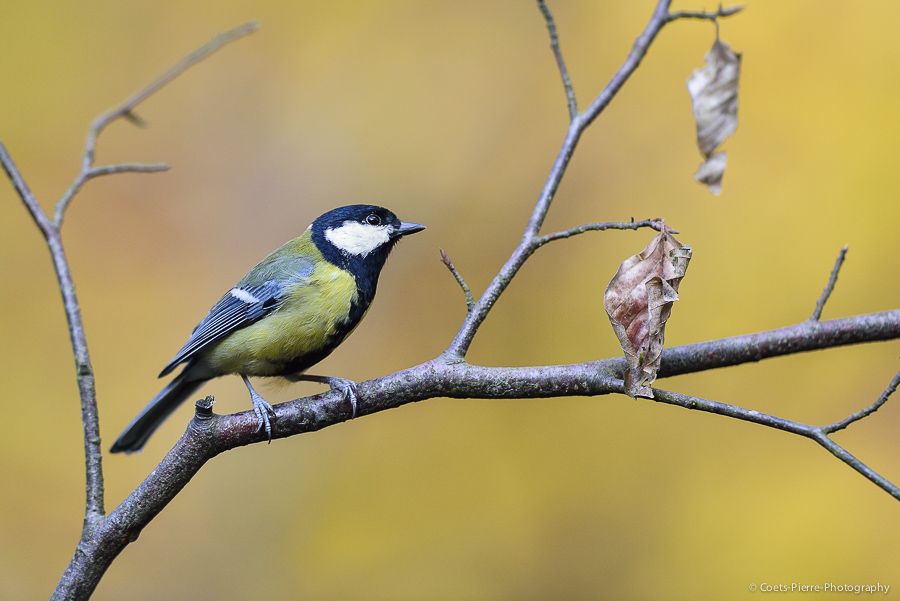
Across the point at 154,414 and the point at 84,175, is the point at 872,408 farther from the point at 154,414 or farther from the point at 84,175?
the point at 154,414

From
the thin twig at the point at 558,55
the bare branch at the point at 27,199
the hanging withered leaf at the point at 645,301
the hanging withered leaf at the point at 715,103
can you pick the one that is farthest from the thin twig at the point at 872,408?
the bare branch at the point at 27,199

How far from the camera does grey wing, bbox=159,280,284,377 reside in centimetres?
187

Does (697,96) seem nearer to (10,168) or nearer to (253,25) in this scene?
(253,25)

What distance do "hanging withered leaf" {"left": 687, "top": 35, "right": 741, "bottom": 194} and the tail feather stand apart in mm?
1562

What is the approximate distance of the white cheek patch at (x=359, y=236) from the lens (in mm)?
2027

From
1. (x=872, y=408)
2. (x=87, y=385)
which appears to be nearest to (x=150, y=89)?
(x=87, y=385)

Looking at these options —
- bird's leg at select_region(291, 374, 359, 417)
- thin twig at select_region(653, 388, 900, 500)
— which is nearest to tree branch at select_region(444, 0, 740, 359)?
bird's leg at select_region(291, 374, 359, 417)

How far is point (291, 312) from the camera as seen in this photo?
181 cm

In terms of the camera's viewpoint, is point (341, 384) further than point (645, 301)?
Yes

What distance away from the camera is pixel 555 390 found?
53.3 inches

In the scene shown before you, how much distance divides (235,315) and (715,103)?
1370 mm

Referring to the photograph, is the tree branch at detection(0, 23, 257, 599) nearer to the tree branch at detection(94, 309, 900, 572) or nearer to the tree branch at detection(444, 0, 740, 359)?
the tree branch at detection(94, 309, 900, 572)

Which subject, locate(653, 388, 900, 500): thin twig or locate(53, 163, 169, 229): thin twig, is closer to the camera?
locate(653, 388, 900, 500): thin twig

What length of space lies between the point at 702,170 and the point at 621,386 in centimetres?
49
